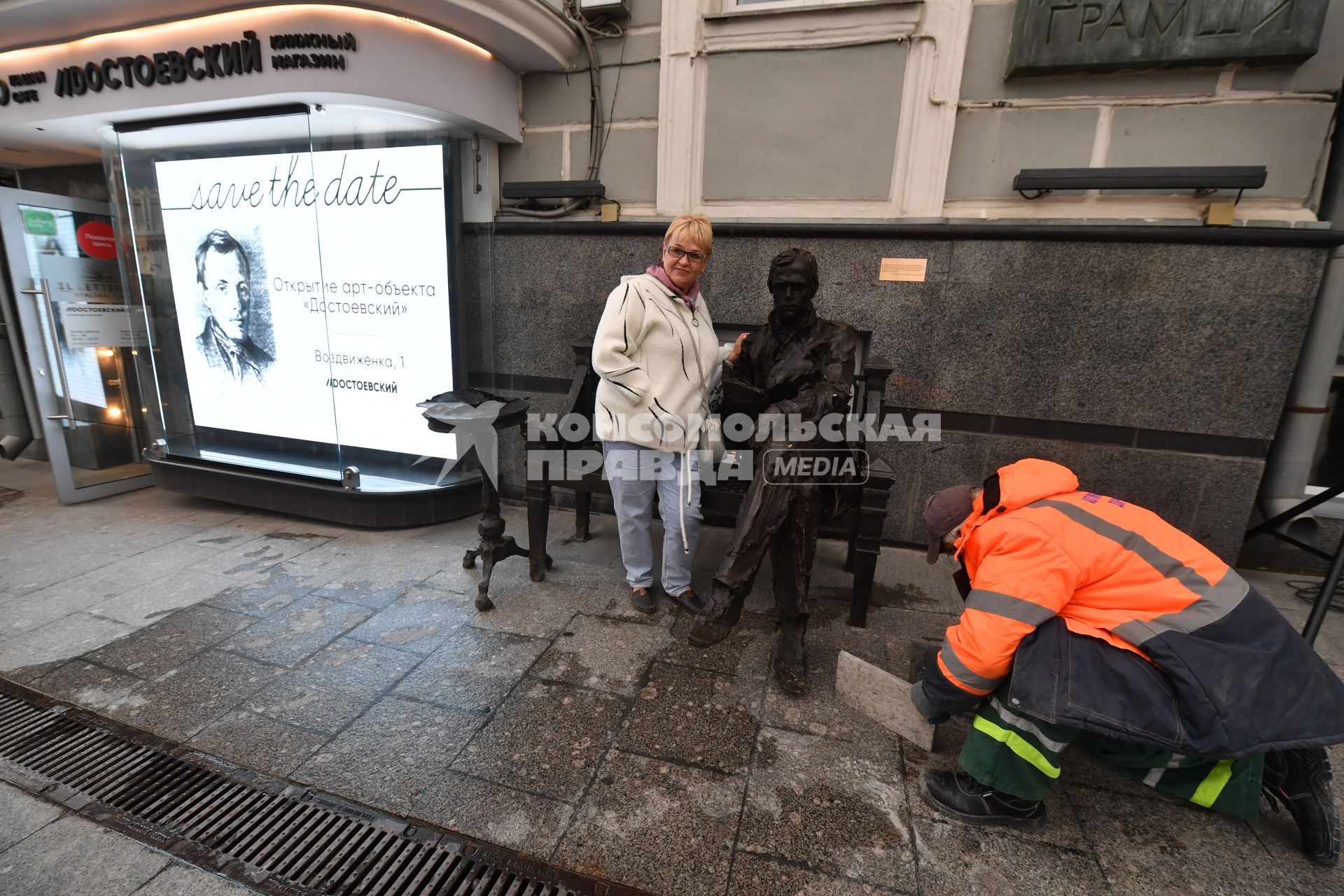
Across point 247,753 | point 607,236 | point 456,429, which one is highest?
point 607,236

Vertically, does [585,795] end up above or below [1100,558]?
below

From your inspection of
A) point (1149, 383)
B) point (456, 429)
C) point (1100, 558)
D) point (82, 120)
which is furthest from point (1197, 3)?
point (82, 120)

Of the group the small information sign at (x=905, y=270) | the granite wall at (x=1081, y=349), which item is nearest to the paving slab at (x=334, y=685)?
the granite wall at (x=1081, y=349)

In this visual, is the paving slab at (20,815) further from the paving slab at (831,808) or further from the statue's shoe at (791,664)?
the statue's shoe at (791,664)

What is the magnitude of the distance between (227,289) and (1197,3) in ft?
22.6

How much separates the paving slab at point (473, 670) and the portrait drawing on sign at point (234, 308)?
11.5ft

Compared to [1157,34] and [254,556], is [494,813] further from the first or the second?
[1157,34]

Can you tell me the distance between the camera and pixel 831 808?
1962mm

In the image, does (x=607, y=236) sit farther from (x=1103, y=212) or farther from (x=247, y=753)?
(x=247, y=753)

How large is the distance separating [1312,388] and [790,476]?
11.6 ft

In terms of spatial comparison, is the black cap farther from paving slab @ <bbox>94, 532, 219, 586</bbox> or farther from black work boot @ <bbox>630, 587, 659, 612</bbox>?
paving slab @ <bbox>94, 532, 219, 586</bbox>

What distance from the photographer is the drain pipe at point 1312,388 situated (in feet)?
10.8

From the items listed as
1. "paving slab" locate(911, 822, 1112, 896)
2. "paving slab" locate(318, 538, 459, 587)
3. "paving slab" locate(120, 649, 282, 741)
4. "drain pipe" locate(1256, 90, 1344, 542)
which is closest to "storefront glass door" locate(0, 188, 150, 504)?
"paving slab" locate(318, 538, 459, 587)

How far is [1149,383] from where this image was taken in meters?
3.60
